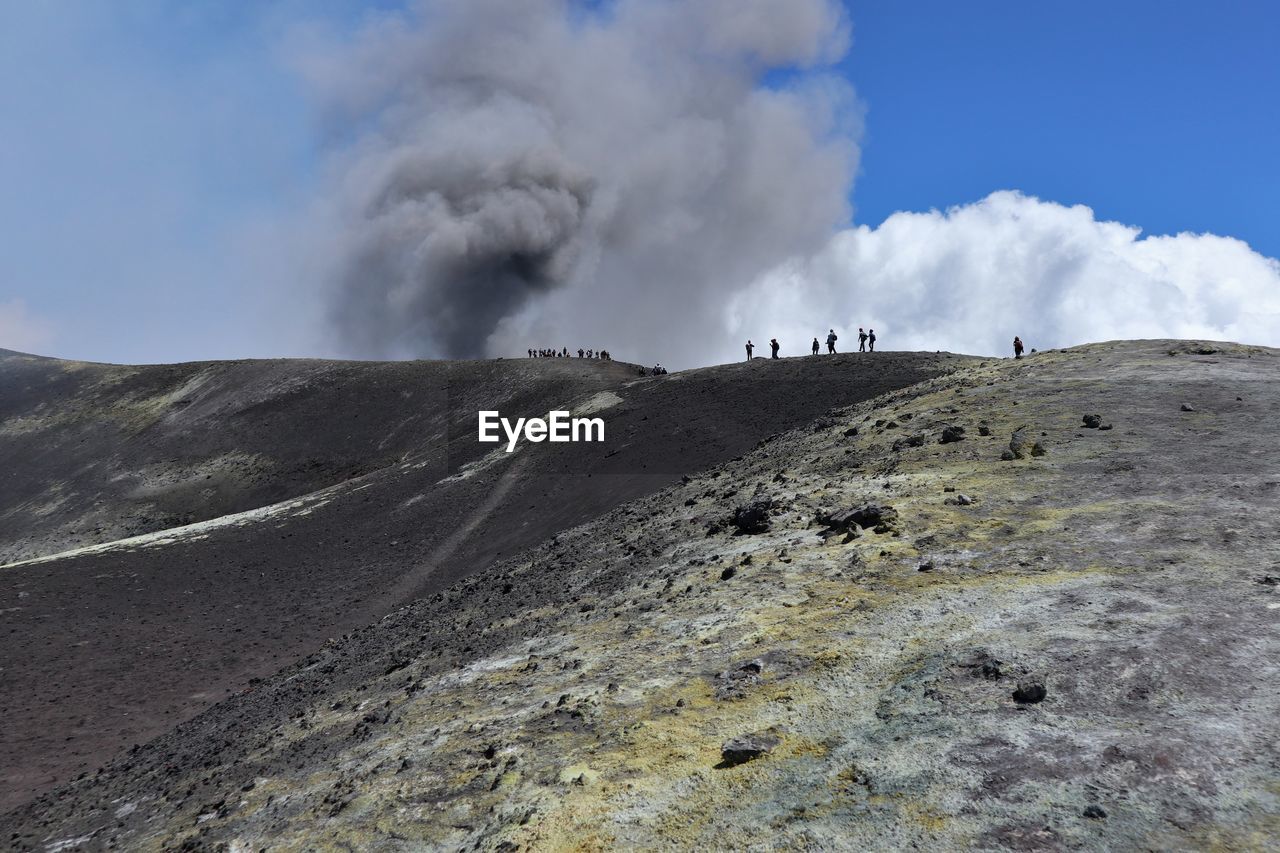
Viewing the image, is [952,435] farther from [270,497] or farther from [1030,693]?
[270,497]

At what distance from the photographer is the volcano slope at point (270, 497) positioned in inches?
1008

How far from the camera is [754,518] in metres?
18.0

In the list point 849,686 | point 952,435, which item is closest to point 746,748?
→ point 849,686

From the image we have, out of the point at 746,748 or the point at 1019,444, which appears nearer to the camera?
the point at 746,748

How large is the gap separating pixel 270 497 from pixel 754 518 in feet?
120

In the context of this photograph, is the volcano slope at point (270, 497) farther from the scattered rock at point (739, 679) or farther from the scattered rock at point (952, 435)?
the scattered rock at point (739, 679)

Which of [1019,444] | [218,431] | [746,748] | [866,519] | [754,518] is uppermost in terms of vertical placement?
[218,431]

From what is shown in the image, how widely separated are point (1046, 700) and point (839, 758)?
2204 millimetres

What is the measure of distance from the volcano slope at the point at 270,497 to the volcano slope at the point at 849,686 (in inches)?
266

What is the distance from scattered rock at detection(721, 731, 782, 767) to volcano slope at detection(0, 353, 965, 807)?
16.9 meters

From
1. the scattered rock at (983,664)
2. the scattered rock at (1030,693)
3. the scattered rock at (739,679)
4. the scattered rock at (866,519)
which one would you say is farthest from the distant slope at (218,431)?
the scattered rock at (1030,693)

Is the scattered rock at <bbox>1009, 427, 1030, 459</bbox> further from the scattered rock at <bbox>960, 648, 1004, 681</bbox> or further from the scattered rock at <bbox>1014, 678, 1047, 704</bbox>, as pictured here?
the scattered rock at <bbox>1014, 678, 1047, 704</bbox>

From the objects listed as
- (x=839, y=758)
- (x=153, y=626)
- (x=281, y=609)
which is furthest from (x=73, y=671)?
(x=839, y=758)

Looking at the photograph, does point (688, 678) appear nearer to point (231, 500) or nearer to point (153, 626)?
point (153, 626)
